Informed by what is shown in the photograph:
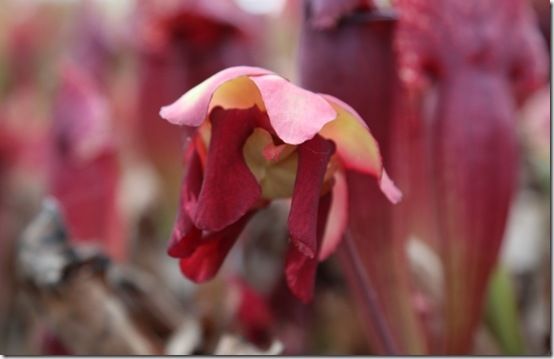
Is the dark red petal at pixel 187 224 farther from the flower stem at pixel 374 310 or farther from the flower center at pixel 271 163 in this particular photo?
the flower stem at pixel 374 310

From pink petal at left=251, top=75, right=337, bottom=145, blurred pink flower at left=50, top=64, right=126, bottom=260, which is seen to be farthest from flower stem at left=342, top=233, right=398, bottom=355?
blurred pink flower at left=50, top=64, right=126, bottom=260

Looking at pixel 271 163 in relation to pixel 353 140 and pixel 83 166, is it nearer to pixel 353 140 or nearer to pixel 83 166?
→ pixel 353 140

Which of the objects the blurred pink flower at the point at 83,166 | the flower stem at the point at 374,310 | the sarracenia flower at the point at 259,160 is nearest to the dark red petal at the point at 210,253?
the sarracenia flower at the point at 259,160

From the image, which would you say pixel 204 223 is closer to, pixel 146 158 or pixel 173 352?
pixel 173 352

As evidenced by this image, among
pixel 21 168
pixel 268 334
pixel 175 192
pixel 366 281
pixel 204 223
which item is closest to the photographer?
pixel 204 223

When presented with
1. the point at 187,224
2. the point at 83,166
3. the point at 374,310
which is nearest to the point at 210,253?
the point at 187,224

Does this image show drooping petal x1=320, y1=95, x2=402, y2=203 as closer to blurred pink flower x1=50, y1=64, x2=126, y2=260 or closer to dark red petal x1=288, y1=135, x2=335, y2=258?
dark red petal x1=288, y1=135, x2=335, y2=258

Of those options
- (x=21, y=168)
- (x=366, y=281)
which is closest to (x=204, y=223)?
Answer: (x=366, y=281)
